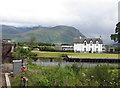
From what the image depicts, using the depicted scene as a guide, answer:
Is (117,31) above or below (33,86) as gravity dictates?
above

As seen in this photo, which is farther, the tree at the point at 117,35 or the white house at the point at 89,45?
the white house at the point at 89,45

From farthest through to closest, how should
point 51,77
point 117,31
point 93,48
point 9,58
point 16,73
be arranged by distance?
point 93,48
point 117,31
point 9,58
point 16,73
point 51,77

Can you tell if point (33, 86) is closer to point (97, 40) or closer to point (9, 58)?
point (9, 58)

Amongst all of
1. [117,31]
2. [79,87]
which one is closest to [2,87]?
[79,87]

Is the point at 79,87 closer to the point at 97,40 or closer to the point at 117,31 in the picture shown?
the point at 117,31

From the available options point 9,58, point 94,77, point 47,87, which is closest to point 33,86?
point 47,87

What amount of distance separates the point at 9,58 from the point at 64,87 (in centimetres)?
1291

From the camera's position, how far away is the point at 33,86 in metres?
5.89

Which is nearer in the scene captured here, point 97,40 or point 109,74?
point 109,74

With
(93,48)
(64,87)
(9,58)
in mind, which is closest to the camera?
(64,87)

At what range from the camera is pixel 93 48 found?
45.7 m

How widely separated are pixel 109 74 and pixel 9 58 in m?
12.9

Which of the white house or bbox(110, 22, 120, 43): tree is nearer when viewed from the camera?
bbox(110, 22, 120, 43): tree

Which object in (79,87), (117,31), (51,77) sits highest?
(117,31)
